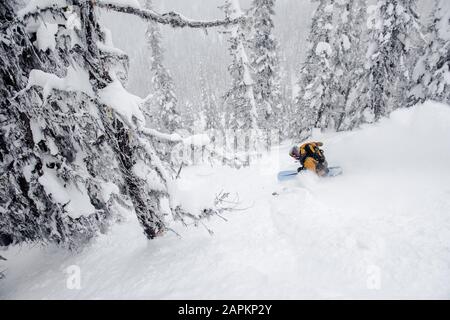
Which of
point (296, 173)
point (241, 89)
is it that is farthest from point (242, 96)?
point (296, 173)

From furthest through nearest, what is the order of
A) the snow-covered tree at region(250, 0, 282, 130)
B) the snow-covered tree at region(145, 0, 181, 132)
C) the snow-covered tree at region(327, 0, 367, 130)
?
the snow-covered tree at region(145, 0, 181, 132), the snow-covered tree at region(250, 0, 282, 130), the snow-covered tree at region(327, 0, 367, 130)

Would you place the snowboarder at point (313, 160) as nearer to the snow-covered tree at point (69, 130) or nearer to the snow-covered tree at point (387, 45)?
the snow-covered tree at point (69, 130)

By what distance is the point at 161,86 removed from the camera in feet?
90.1

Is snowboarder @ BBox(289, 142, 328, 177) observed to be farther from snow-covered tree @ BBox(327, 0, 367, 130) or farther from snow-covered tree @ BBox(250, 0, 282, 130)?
snow-covered tree @ BBox(250, 0, 282, 130)

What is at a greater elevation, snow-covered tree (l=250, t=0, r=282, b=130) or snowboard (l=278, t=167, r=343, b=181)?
snow-covered tree (l=250, t=0, r=282, b=130)

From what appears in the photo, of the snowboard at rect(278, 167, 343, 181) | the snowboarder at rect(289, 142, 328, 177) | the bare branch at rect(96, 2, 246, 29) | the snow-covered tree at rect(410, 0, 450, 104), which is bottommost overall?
the snowboard at rect(278, 167, 343, 181)

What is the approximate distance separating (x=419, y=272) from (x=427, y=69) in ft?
52.3

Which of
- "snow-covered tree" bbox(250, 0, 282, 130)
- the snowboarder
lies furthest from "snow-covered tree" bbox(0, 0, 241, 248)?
"snow-covered tree" bbox(250, 0, 282, 130)

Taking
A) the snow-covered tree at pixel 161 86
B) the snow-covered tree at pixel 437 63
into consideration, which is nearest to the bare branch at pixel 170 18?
the snow-covered tree at pixel 437 63

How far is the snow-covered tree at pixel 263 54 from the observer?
21031mm

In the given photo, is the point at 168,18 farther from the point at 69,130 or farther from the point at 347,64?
the point at 347,64

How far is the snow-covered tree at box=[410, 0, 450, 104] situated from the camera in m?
14.0

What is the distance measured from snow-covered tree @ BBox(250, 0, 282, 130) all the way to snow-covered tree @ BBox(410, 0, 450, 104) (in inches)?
423

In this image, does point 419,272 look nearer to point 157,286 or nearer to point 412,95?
point 157,286
